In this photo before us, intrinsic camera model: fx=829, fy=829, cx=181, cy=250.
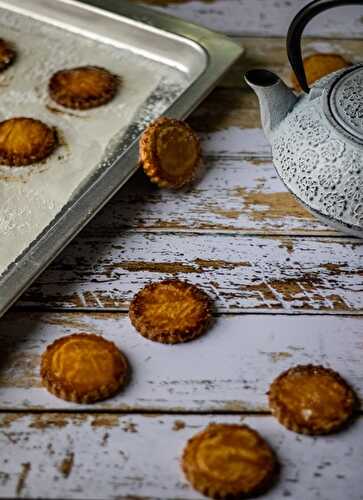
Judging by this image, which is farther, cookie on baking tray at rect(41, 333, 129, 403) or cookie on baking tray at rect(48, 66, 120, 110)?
cookie on baking tray at rect(48, 66, 120, 110)

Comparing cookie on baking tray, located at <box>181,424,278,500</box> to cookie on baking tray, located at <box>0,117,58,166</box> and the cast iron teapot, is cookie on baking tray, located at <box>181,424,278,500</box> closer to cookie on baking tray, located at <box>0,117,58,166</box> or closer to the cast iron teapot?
the cast iron teapot

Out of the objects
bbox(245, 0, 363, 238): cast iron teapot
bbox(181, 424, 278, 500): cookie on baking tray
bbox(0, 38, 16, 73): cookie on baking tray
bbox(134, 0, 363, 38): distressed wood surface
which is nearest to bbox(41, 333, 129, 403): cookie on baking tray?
bbox(181, 424, 278, 500): cookie on baking tray

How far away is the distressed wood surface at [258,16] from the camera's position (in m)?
1.77

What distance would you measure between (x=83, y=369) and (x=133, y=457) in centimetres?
14

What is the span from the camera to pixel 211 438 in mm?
1019

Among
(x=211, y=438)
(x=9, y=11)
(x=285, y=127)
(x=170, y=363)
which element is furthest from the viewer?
(x=9, y=11)

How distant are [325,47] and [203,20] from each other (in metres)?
0.27

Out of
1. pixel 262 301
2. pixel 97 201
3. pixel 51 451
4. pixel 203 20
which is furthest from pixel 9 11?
pixel 51 451

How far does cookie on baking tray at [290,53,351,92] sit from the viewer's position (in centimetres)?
160

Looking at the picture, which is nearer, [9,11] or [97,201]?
[97,201]

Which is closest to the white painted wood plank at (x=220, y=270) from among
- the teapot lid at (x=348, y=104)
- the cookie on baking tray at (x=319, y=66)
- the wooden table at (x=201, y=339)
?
the wooden table at (x=201, y=339)

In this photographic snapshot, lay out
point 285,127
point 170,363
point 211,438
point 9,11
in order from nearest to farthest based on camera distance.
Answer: point 211,438 < point 170,363 < point 285,127 < point 9,11

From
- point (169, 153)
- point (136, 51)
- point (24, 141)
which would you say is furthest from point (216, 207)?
point (136, 51)

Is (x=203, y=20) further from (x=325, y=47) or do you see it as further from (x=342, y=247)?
(x=342, y=247)
